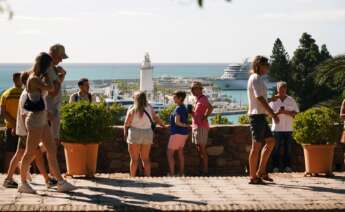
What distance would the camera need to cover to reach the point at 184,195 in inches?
373

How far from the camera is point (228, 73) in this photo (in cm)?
15175

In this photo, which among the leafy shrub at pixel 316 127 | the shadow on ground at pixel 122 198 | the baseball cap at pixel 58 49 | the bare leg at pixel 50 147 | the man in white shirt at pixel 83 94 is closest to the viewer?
the shadow on ground at pixel 122 198

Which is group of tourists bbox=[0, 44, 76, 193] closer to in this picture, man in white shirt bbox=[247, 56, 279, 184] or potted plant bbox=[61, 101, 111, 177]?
potted plant bbox=[61, 101, 111, 177]

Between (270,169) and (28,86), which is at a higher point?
(28,86)

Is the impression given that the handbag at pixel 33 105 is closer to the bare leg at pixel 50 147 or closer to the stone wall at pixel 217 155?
the bare leg at pixel 50 147

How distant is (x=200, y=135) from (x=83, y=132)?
271cm

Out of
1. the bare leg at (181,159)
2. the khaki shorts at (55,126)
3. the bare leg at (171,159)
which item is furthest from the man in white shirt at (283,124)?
the khaki shorts at (55,126)

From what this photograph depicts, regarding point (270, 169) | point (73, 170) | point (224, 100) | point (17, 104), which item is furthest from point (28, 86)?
point (224, 100)

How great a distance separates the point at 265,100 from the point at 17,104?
3.20 meters

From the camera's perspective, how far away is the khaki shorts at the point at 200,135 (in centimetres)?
1304

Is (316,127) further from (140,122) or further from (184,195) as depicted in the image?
(184,195)

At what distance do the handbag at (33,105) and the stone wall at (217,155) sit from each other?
4.41 metres

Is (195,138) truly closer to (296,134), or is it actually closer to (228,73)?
(296,134)

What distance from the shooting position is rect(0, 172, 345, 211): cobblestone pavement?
28.3 ft
